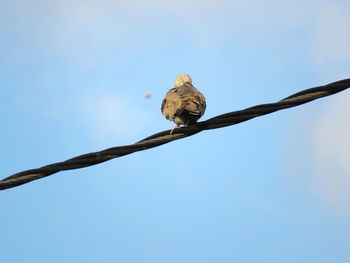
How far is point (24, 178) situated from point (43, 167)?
0.36 meters

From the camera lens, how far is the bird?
424 inches

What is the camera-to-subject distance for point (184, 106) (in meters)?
10.8

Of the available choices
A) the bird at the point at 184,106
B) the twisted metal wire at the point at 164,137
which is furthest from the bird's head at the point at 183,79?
the twisted metal wire at the point at 164,137

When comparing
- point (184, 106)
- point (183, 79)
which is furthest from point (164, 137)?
point (183, 79)

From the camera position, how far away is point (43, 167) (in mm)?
8188

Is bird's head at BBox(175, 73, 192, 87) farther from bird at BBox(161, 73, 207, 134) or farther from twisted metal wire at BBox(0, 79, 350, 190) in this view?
twisted metal wire at BBox(0, 79, 350, 190)

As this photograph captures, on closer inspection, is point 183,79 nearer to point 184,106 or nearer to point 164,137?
Answer: point 184,106

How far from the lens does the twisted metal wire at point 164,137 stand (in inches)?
312

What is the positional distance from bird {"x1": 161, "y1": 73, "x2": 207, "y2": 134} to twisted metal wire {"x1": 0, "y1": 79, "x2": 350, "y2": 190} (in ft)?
6.81

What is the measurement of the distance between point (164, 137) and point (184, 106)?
2413 mm

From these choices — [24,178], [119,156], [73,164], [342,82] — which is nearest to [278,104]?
[342,82]

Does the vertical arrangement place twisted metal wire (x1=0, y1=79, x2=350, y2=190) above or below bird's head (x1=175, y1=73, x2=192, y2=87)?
below

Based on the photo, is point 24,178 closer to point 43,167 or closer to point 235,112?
point 43,167

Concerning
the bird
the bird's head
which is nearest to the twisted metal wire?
the bird
